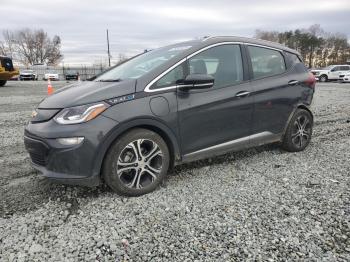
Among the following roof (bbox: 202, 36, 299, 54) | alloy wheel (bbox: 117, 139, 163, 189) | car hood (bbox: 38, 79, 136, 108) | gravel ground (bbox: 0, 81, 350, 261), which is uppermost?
roof (bbox: 202, 36, 299, 54)

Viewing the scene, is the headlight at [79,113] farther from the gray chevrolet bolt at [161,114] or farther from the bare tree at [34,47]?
the bare tree at [34,47]

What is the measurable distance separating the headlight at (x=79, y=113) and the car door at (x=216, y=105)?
89 centimetres

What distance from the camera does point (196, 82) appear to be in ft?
11.6

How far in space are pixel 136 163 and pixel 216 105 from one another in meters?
1.18

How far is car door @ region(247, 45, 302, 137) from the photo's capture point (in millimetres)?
4273

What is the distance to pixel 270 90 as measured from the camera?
14.4ft

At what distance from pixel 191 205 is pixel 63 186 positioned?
4.90 feet

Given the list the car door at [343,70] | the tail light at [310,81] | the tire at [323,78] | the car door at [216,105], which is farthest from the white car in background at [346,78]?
the car door at [216,105]

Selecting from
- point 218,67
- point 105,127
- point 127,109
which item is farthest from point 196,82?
point 105,127

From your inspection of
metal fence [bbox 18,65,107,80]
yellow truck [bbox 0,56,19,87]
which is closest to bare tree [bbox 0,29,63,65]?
metal fence [bbox 18,65,107,80]

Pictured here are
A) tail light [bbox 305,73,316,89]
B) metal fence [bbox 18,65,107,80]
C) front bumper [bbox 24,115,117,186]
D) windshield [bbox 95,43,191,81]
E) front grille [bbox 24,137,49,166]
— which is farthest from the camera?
metal fence [bbox 18,65,107,80]

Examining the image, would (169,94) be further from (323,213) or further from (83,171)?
(323,213)

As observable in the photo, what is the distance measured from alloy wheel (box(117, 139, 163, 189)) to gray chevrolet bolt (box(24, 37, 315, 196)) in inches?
0.4

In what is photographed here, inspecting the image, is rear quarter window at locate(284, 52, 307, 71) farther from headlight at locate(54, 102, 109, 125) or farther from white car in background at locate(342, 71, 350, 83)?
white car in background at locate(342, 71, 350, 83)
